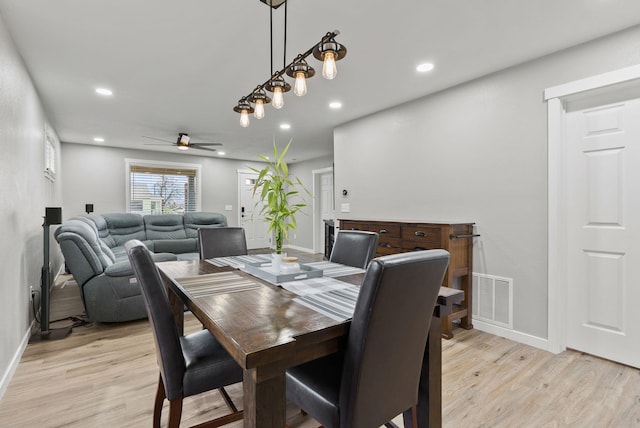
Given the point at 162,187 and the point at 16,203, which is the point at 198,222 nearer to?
the point at 162,187

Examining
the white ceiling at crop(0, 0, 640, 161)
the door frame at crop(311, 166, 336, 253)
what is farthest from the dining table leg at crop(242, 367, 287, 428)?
the door frame at crop(311, 166, 336, 253)

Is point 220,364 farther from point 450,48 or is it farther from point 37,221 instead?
point 37,221

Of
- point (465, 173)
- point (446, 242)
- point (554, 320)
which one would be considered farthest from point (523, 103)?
point (554, 320)

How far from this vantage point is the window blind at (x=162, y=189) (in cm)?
667

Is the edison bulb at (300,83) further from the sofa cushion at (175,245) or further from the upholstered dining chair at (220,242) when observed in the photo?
the sofa cushion at (175,245)

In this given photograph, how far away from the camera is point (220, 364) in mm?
1350

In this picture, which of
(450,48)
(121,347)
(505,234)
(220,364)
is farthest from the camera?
(505,234)

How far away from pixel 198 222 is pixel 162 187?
4.35 feet

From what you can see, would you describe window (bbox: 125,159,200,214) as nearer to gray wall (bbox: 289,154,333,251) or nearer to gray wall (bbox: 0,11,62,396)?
gray wall (bbox: 289,154,333,251)

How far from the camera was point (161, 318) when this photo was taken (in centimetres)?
124

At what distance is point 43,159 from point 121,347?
2.64 meters

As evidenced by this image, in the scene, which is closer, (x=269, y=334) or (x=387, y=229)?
(x=269, y=334)

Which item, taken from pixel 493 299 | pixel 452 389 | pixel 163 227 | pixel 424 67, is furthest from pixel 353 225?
pixel 163 227

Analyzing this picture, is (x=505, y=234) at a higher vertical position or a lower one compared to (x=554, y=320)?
higher
